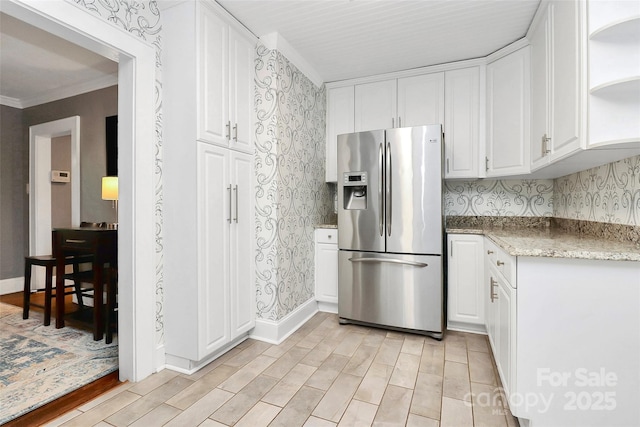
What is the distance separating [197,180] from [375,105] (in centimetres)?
198

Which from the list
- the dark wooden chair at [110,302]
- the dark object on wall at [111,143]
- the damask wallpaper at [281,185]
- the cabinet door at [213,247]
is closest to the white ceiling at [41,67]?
the dark object on wall at [111,143]

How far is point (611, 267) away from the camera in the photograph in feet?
3.97

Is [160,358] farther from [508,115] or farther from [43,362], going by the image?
[508,115]

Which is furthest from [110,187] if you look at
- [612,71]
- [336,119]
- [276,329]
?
[612,71]

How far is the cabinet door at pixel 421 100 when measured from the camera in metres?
2.82

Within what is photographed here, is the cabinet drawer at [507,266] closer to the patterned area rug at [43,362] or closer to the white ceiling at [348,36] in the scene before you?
the white ceiling at [348,36]

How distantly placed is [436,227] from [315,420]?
1.55m

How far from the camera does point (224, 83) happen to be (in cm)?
205

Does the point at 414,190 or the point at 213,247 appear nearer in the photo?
the point at 213,247

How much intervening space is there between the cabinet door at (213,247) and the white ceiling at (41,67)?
5.70 ft

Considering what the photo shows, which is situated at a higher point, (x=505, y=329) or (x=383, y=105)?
(x=383, y=105)

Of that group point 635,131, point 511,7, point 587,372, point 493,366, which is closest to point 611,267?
point 587,372

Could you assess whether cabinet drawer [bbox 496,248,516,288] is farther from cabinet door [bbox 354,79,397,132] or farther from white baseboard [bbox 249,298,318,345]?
cabinet door [bbox 354,79,397,132]

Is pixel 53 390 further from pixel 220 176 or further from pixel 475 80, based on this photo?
pixel 475 80
